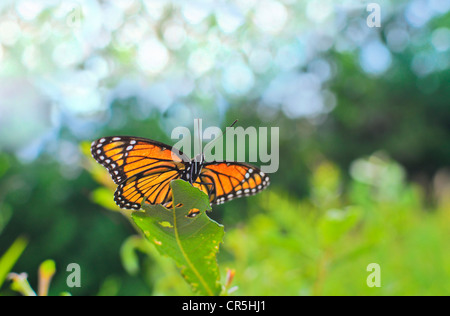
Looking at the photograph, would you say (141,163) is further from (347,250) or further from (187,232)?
(347,250)

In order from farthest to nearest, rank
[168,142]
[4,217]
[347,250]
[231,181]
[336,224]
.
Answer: [168,142]
[4,217]
[347,250]
[231,181]
[336,224]

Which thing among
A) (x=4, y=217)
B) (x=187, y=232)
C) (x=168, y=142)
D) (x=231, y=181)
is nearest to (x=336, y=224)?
(x=231, y=181)

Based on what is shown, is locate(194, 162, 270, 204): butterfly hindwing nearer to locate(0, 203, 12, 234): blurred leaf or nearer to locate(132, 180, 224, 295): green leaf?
locate(132, 180, 224, 295): green leaf

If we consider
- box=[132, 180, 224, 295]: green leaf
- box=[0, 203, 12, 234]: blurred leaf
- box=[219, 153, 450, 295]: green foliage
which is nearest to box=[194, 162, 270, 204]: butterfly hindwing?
box=[219, 153, 450, 295]: green foliage

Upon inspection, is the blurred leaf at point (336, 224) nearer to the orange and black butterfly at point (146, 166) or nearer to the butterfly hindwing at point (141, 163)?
the orange and black butterfly at point (146, 166)

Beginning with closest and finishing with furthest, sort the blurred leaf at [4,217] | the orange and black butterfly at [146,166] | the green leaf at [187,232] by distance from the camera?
the green leaf at [187,232]
the orange and black butterfly at [146,166]
the blurred leaf at [4,217]

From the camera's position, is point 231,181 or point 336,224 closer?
point 336,224

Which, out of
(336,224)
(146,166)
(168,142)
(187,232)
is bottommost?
(187,232)

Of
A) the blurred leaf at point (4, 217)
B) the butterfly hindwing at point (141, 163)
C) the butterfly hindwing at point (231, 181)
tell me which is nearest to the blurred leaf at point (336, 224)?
the butterfly hindwing at point (231, 181)
